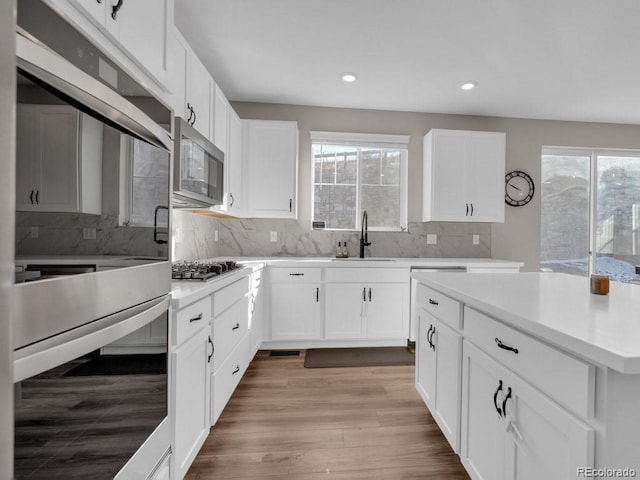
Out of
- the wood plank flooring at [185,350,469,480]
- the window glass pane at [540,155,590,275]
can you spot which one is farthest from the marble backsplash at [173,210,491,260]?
the wood plank flooring at [185,350,469,480]

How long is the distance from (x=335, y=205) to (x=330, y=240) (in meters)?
0.43

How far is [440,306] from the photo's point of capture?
65.3 inches

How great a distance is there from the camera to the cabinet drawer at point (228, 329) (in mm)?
1695

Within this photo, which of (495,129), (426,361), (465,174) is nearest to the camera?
(426,361)

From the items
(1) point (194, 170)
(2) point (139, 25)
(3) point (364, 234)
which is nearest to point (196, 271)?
(1) point (194, 170)

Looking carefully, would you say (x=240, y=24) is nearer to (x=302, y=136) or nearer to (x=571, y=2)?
(x=302, y=136)

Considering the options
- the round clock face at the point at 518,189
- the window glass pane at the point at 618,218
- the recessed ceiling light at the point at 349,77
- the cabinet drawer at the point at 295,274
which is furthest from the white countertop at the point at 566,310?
the window glass pane at the point at 618,218

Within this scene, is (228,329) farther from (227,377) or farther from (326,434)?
(326,434)

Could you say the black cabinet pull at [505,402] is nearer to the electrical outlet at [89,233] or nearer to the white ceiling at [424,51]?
the electrical outlet at [89,233]

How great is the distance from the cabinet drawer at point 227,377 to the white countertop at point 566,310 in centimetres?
131

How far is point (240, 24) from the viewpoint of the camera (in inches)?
87.1

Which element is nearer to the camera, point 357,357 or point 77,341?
point 77,341

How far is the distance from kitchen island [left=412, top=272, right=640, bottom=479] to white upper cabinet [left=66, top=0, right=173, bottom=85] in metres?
1.49

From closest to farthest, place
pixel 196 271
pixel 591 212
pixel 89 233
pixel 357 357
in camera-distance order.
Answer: pixel 89 233
pixel 196 271
pixel 357 357
pixel 591 212
